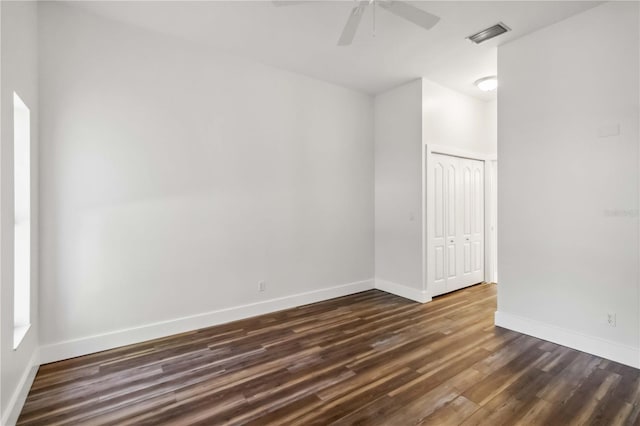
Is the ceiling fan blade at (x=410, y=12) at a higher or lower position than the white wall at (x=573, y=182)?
higher

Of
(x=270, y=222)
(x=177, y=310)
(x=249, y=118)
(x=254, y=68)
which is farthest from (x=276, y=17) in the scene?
(x=177, y=310)

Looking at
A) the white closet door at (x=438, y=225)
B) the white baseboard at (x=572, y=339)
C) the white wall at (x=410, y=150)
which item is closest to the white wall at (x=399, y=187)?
the white wall at (x=410, y=150)

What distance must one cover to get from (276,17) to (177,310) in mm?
3195

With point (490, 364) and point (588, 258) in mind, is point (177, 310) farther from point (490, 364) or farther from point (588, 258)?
point (588, 258)

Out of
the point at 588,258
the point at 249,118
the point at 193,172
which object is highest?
the point at 249,118

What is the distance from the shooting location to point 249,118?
12.3 feet

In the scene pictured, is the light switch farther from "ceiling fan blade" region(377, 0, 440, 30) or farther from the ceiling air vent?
"ceiling fan blade" region(377, 0, 440, 30)

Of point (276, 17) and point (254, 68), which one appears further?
point (254, 68)

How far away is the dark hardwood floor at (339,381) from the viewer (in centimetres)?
198

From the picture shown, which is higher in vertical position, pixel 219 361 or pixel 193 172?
pixel 193 172

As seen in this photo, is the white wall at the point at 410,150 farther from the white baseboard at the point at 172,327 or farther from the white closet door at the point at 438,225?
the white baseboard at the point at 172,327

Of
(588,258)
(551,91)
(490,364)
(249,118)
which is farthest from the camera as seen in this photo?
(249,118)

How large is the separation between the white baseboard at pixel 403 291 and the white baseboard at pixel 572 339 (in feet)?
3.24

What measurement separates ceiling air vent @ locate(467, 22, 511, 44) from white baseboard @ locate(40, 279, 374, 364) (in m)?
3.59
